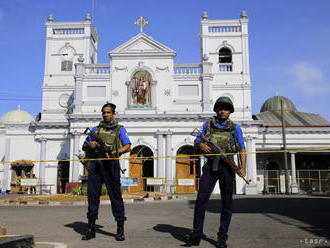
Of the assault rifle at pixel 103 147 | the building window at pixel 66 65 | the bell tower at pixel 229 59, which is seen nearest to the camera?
the assault rifle at pixel 103 147

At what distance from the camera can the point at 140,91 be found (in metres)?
26.9

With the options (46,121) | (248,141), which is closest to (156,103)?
(248,141)

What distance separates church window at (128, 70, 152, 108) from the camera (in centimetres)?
2688

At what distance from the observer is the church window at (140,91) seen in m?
26.9

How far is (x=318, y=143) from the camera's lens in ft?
96.9

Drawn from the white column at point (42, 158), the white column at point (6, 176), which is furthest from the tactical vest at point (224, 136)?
the white column at point (6, 176)

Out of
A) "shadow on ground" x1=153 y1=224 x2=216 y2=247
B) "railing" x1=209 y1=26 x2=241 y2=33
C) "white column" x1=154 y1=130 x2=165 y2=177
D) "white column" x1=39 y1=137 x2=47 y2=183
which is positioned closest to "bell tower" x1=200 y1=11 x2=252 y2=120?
"railing" x1=209 y1=26 x2=241 y2=33

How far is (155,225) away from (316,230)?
288cm

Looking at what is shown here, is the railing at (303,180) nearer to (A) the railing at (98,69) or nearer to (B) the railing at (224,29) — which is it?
(B) the railing at (224,29)

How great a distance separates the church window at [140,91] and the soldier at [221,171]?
2199 centimetres

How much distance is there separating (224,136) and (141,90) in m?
22.4

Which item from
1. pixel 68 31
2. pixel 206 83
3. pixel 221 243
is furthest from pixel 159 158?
pixel 221 243

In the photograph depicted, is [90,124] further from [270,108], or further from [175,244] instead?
[270,108]

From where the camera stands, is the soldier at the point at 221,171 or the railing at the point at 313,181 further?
the railing at the point at 313,181
